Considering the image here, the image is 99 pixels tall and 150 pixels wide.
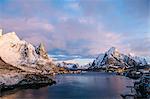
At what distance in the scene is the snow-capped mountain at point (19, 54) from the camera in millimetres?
165900

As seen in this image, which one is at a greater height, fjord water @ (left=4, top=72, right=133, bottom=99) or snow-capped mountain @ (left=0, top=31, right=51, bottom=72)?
snow-capped mountain @ (left=0, top=31, right=51, bottom=72)

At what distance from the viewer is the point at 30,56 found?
7421 inches

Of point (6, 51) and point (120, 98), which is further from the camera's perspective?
point (6, 51)

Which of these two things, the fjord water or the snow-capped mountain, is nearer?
the fjord water

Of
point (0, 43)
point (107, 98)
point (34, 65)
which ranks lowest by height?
point (107, 98)

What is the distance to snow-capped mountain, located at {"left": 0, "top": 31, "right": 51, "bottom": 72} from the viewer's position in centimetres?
16590

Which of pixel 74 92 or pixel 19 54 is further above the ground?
pixel 19 54

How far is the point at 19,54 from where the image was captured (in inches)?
7239

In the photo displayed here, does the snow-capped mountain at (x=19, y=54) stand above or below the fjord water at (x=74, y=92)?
above

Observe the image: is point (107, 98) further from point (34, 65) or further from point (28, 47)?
point (28, 47)

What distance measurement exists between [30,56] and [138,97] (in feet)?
517

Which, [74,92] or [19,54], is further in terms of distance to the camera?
[19,54]

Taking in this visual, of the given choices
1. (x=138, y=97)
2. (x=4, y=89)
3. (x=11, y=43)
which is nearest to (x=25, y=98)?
(x=4, y=89)

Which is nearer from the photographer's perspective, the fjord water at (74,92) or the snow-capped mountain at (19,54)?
the fjord water at (74,92)
